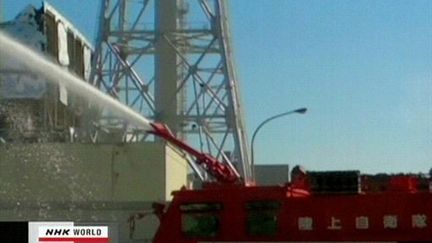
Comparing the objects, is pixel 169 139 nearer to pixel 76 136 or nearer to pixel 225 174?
pixel 225 174

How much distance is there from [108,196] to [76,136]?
8353 mm

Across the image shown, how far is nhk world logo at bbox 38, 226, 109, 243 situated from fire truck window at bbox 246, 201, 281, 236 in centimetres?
345

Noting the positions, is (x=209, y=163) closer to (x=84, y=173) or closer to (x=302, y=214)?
(x=302, y=214)

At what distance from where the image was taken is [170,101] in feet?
201

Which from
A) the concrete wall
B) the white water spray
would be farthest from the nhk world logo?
the concrete wall

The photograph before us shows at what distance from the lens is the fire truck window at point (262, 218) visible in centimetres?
1622

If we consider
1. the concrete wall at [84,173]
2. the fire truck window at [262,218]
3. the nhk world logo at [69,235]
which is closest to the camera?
the fire truck window at [262,218]

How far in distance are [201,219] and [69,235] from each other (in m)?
2.96

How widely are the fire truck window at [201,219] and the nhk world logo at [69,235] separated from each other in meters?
2.48

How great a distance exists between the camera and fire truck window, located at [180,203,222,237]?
16.4 metres

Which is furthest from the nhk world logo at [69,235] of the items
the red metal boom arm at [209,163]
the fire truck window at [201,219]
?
the fire truck window at [201,219]

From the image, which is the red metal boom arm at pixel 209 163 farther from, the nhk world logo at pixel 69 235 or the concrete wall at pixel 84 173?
the concrete wall at pixel 84 173

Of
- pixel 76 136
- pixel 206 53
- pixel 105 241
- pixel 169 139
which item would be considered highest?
pixel 206 53

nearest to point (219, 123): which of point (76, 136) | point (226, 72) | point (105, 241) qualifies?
point (226, 72)
